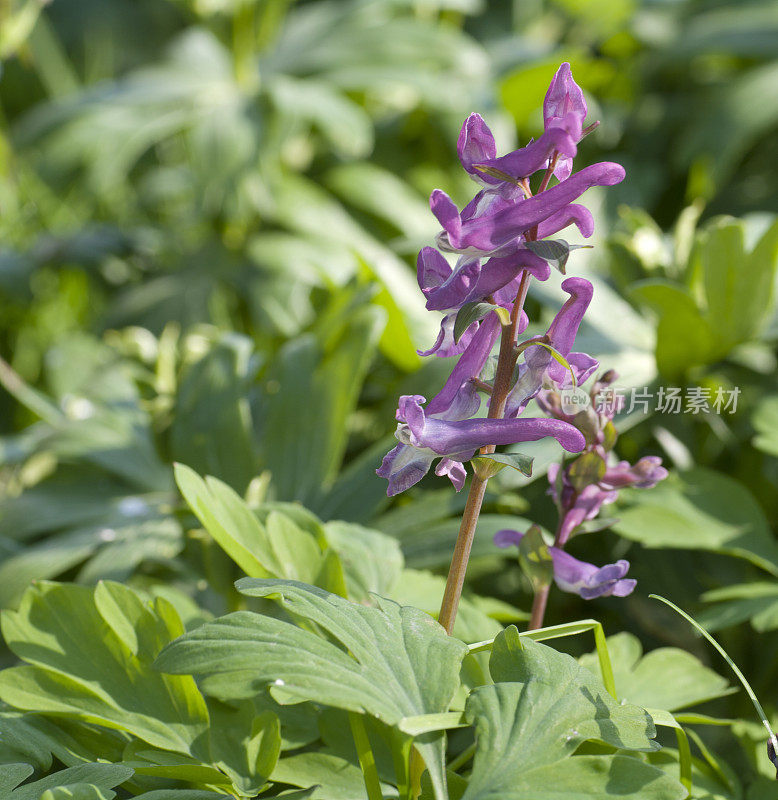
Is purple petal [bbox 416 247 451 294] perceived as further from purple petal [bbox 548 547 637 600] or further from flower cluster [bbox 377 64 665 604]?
purple petal [bbox 548 547 637 600]

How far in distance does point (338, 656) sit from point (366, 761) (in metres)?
0.08

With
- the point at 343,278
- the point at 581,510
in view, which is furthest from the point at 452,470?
the point at 343,278

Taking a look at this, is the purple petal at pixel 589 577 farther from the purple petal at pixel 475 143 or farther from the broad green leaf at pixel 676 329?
the broad green leaf at pixel 676 329

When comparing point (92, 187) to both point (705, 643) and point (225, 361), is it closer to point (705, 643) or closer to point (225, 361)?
point (225, 361)

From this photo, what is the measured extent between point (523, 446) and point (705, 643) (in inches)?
14.7

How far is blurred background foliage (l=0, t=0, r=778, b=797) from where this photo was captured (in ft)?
2.92

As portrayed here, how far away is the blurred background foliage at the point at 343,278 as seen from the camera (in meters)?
0.89

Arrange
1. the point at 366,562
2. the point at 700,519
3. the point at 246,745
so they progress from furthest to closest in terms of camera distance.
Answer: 1. the point at 700,519
2. the point at 366,562
3. the point at 246,745

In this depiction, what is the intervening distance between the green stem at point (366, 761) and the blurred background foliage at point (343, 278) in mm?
168

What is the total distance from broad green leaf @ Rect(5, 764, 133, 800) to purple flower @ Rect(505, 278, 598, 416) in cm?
30

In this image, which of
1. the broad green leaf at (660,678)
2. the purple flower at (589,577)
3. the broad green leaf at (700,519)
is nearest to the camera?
the purple flower at (589,577)

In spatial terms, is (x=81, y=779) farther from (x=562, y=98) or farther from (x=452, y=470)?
(x=562, y=98)

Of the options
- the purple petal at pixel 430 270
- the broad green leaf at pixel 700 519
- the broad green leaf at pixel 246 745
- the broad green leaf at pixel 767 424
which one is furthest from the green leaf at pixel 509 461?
the broad green leaf at pixel 767 424

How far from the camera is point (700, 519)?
81 centimetres
